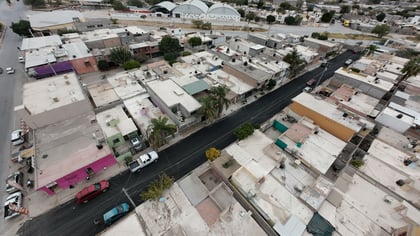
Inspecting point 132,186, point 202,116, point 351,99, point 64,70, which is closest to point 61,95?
point 64,70

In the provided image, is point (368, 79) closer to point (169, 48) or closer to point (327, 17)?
point (169, 48)

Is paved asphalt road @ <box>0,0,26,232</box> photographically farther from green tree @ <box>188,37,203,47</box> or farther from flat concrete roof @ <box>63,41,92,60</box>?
green tree @ <box>188,37,203,47</box>

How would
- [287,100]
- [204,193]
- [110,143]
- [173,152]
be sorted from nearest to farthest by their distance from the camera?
[204,193] < [110,143] < [173,152] < [287,100]

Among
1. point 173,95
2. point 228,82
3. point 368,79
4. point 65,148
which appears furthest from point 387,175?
point 65,148

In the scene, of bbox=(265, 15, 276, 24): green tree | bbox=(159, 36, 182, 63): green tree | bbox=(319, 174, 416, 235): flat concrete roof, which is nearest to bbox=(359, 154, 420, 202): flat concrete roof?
bbox=(319, 174, 416, 235): flat concrete roof

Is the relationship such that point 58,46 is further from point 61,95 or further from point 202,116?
point 202,116

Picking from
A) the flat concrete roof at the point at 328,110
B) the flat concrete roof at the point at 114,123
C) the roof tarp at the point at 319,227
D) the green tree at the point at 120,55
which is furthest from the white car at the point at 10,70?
the roof tarp at the point at 319,227
